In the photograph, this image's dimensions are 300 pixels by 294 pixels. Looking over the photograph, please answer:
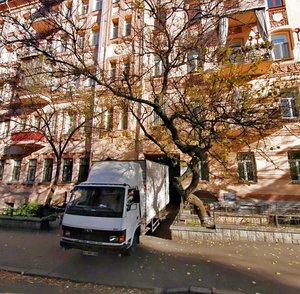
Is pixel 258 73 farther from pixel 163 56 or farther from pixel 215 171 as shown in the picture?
pixel 163 56

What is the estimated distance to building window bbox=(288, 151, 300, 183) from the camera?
41.8 feet

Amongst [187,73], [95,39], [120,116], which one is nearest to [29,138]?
[120,116]

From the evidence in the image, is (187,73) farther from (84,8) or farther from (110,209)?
(84,8)

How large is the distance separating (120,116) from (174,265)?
12002 mm

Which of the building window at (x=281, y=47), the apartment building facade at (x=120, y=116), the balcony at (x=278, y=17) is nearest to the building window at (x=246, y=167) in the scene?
the apartment building facade at (x=120, y=116)

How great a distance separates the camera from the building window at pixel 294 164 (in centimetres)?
1273

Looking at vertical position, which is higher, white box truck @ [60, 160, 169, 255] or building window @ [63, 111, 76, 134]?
Result: building window @ [63, 111, 76, 134]

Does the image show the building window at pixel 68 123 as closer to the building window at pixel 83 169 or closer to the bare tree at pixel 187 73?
the building window at pixel 83 169

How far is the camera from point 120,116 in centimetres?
1598

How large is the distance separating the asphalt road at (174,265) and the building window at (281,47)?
41.8 feet

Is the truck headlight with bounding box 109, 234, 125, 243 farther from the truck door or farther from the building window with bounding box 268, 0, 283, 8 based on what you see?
the building window with bounding box 268, 0, 283, 8

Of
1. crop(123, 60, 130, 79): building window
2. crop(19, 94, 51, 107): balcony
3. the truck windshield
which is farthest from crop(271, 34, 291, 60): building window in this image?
crop(19, 94, 51, 107): balcony

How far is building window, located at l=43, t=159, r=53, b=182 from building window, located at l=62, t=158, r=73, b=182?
126cm

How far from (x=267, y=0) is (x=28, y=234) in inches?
829
